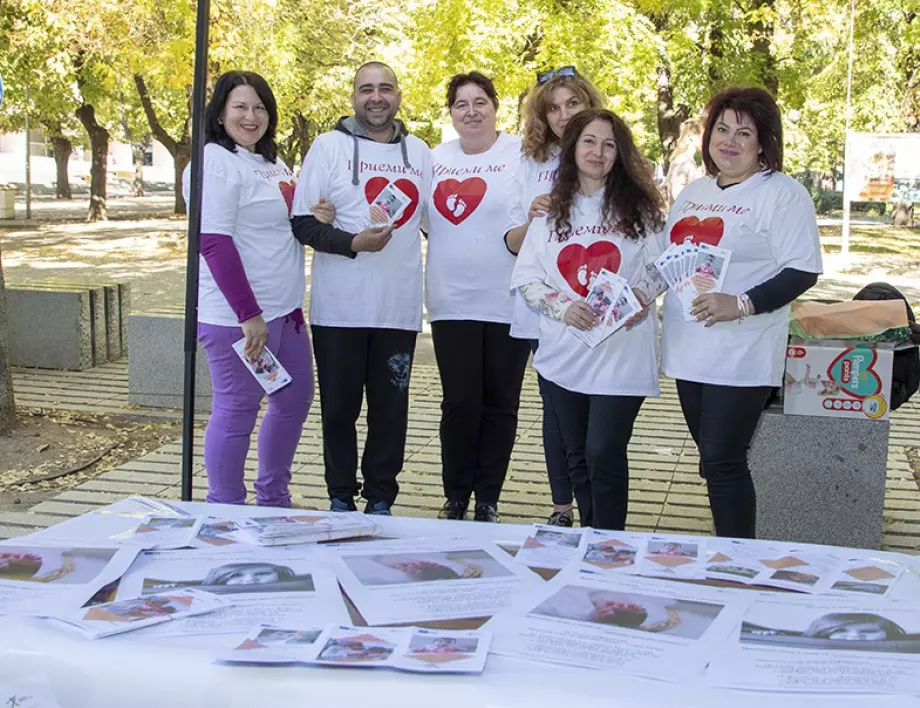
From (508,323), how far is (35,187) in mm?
53449

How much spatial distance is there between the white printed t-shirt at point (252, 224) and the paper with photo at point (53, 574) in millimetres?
1881

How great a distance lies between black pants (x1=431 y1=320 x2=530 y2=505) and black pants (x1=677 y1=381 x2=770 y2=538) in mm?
977

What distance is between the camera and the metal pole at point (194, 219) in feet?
11.1

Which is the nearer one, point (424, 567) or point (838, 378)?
point (424, 567)

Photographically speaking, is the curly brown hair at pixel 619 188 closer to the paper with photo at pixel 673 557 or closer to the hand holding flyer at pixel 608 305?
the hand holding flyer at pixel 608 305

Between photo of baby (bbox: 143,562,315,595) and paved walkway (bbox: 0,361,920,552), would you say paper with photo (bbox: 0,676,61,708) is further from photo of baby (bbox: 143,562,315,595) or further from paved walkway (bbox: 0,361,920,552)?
paved walkway (bbox: 0,361,920,552)

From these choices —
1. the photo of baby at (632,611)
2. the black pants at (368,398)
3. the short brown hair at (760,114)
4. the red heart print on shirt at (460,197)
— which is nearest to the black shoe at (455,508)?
the black pants at (368,398)

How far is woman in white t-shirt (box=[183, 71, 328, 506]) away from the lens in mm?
4020

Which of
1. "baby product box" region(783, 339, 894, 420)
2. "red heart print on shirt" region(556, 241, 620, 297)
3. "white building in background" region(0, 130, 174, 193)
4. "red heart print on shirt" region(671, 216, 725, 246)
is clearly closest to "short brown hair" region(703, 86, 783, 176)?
"red heart print on shirt" region(671, 216, 725, 246)

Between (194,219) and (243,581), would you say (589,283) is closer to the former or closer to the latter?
(194,219)

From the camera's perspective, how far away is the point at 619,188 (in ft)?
12.2

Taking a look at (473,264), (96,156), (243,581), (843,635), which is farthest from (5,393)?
(96,156)

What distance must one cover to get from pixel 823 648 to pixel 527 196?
259cm

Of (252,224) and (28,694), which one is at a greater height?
(252,224)
